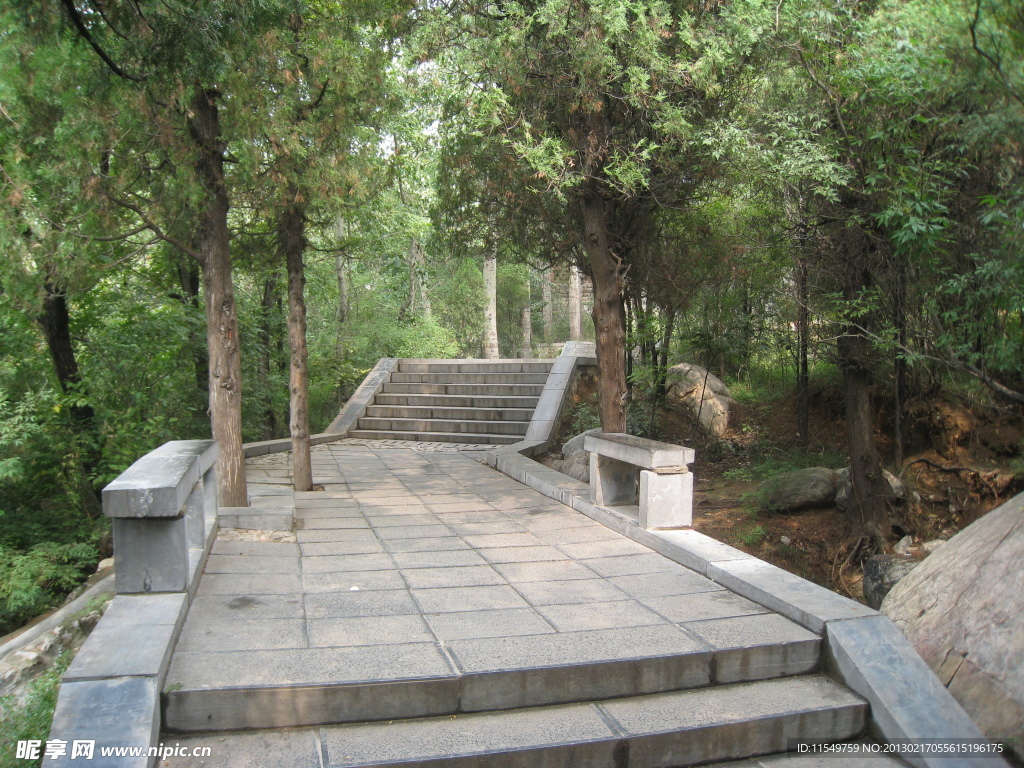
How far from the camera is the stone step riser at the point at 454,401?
13.5 m

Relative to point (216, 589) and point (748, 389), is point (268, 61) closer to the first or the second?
point (216, 589)

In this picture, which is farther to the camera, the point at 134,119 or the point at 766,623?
the point at 134,119

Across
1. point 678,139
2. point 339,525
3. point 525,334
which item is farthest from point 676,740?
point 525,334

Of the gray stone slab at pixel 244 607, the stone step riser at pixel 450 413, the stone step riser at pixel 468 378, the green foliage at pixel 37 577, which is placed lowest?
the green foliage at pixel 37 577

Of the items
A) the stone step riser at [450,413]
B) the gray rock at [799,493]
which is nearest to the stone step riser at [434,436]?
the stone step riser at [450,413]

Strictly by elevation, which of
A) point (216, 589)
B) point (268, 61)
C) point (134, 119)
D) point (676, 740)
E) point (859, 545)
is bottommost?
point (859, 545)

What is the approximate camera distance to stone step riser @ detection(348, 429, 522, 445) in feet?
40.9

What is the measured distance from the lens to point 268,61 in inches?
239

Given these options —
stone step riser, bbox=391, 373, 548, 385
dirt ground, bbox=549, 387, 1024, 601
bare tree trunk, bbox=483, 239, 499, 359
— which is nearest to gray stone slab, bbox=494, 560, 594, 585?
dirt ground, bbox=549, 387, 1024, 601

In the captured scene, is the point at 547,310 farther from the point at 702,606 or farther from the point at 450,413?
the point at 702,606

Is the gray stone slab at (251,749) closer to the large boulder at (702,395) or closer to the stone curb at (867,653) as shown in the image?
the stone curb at (867,653)

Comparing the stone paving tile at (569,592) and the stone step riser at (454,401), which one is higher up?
the stone step riser at (454,401)

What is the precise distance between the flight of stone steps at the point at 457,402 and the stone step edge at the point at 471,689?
8.69m

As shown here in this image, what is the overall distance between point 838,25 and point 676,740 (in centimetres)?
600
